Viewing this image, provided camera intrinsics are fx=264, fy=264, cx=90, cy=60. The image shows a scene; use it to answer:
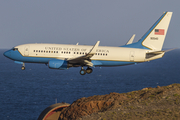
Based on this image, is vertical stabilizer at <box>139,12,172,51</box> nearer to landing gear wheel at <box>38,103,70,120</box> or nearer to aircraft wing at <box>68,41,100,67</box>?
aircraft wing at <box>68,41,100,67</box>

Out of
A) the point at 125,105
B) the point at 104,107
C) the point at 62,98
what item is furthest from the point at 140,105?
the point at 62,98

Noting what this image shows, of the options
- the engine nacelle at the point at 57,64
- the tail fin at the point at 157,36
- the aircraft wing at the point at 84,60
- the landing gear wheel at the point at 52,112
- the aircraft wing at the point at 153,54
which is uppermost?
the tail fin at the point at 157,36

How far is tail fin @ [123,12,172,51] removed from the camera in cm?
5409

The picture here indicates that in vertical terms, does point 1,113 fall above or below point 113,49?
below

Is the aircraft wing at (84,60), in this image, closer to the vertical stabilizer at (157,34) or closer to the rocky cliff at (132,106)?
the rocky cliff at (132,106)

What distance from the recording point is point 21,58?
53938 mm

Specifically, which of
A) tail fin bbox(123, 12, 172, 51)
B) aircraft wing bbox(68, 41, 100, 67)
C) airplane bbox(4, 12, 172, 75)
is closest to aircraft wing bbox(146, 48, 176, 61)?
airplane bbox(4, 12, 172, 75)

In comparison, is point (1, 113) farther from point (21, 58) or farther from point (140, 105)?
point (140, 105)

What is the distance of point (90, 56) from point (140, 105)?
55.4 ft

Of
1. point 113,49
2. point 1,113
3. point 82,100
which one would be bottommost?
point 1,113

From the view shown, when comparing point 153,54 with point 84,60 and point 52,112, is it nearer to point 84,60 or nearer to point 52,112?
point 84,60

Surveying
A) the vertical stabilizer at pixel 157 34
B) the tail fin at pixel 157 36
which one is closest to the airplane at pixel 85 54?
the tail fin at pixel 157 36

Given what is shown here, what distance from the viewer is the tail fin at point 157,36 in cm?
5409

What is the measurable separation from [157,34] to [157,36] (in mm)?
421
